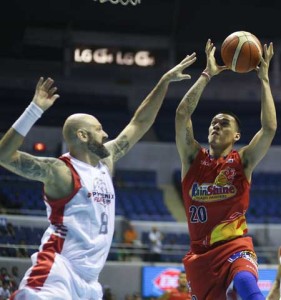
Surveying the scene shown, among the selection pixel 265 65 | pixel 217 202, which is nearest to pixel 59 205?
pixel 217 202

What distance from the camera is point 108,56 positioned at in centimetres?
2258

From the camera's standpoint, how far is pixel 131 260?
49.3 feet

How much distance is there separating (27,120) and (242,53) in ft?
8.84

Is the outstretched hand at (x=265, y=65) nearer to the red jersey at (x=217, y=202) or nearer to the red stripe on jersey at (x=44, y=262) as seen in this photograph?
the red jersey at (x=217, y=202)

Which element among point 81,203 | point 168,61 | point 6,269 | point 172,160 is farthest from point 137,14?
point 81,203

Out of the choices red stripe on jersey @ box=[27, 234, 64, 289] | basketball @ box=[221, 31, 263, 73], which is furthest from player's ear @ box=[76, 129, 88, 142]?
basketball @ box=[221, 31, 263, 73]

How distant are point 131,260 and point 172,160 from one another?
778cm

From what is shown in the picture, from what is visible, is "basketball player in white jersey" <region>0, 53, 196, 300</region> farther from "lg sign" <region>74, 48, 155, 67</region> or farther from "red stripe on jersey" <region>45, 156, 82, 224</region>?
"lg sign" <region>74, 48, 155, 67</region>

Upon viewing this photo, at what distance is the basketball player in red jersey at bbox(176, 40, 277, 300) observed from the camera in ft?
19.1

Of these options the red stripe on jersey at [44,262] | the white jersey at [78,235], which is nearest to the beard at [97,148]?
the white jersey at [78,235]

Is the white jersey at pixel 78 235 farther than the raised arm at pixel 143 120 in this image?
No

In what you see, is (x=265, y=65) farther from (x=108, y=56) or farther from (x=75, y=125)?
(x=108, y=56)

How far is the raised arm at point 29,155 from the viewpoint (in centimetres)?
438

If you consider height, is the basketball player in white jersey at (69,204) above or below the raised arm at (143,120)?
below
